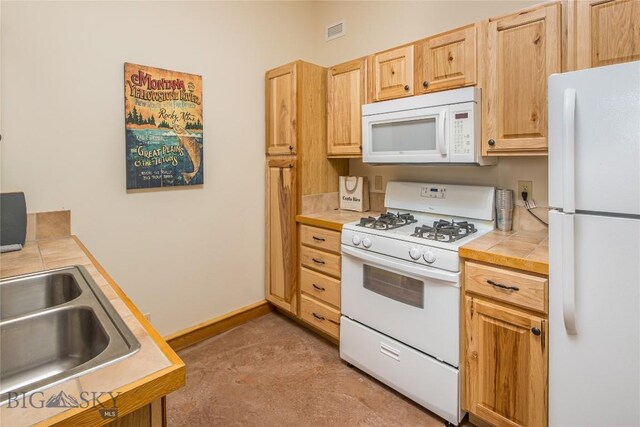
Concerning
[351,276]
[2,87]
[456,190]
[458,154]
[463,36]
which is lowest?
[351,276]

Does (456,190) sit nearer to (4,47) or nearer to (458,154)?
(458,154)

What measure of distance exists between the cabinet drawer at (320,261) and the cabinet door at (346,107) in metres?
0.77

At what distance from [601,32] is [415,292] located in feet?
4.71

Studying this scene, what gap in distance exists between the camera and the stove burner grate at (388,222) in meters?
2.18

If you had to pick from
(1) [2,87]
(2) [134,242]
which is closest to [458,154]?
(2) [134,242]

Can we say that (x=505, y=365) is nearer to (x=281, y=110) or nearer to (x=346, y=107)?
(x=346, y=107)

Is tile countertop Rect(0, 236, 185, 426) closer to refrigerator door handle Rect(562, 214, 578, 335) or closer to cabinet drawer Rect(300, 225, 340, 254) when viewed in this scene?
refrigerator door handle Rect(562, 214, 578, 335)

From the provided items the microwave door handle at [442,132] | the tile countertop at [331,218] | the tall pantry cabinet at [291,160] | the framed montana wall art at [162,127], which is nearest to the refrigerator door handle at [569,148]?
the microwave door handle at [442,132]

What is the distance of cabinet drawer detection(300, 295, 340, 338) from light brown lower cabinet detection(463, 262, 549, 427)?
92cm

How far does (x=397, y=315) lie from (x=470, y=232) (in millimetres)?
627

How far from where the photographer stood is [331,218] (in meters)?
2.54

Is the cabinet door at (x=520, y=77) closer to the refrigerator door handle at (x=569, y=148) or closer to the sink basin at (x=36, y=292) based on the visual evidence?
the refrigerator door handle at (x=569, y=148)

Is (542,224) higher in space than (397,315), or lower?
higher

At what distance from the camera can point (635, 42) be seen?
56.9 inches
